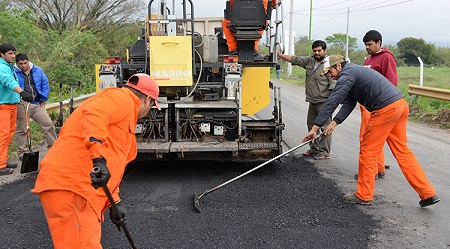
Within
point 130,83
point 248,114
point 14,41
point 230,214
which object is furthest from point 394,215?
point 14,41

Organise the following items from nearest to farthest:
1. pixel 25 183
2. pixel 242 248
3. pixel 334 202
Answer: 1. pixel 242 248
2. pixel 334 202
3. pixel 25 183

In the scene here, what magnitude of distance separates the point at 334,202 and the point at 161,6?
399cm

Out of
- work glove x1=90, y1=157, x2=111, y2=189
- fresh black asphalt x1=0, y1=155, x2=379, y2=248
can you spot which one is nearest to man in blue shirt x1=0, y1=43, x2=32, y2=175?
fresh black asphalt x1=0, y1=155, x2=379, y2=248

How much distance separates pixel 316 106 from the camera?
6.96 metres

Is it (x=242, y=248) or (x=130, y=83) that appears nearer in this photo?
(x=130, y=83)

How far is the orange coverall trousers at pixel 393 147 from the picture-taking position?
4.69m

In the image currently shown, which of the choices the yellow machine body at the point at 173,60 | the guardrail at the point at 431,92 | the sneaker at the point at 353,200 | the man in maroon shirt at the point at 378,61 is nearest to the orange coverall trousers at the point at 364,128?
the man in maroon shirt at the point at 378,61

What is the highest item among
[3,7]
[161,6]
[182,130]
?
[3,7]

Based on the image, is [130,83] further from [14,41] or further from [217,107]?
[14,41]

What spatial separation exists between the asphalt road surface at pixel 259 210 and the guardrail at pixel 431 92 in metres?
4.68

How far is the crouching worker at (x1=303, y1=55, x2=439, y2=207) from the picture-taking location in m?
4.71

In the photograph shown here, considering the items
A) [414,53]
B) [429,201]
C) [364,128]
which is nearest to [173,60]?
[364,128]

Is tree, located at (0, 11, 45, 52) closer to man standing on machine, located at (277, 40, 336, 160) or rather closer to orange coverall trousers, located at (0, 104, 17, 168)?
orange coverall trousers, located at (0, 104, 17, 168)

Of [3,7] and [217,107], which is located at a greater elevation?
[3,7]
